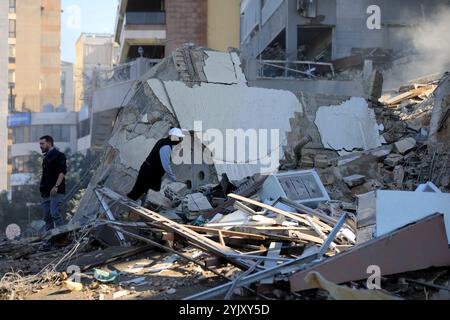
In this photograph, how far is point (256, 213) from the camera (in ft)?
24.0

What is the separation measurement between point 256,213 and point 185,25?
2330 cm

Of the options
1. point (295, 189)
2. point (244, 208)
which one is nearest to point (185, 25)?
point (295, 189)

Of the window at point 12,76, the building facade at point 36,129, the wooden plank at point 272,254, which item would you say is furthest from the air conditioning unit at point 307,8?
the window at point 12,76

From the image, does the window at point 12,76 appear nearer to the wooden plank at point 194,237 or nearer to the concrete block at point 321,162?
the concrete block at point 321,162

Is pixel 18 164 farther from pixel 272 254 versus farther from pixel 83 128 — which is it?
pixel 272 254

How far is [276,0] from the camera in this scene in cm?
2850

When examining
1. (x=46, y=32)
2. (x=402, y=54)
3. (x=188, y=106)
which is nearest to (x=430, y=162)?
(x=188, y=106)

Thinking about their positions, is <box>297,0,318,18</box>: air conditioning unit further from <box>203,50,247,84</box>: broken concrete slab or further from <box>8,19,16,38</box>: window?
<box>8,19,16,38</box>: window

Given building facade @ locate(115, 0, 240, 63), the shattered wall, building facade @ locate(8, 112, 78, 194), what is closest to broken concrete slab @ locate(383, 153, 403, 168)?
the shattered wall

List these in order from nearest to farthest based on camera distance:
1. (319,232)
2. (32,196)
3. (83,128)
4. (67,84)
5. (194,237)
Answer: (194,237)
(319,232)
(32,196)
(83,128)
(67,84)

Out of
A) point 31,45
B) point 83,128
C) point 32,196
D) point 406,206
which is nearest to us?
point 406,206

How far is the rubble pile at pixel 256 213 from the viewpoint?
517 centimetres

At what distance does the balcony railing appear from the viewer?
29.8 meters

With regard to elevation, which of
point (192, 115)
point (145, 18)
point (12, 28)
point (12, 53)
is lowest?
point (192, 115)
